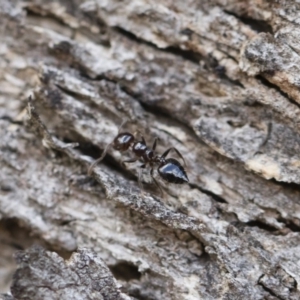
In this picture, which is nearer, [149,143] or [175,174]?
[175,174]

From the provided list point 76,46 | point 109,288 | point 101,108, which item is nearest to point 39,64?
point 76,46

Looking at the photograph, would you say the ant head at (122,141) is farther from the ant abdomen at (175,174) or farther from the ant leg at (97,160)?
the ant abdomen at (175,174)

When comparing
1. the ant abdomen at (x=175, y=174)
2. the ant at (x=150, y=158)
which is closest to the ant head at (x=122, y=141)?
the ant at (x=150, y=158)

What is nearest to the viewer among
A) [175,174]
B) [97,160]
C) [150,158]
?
[175,174]

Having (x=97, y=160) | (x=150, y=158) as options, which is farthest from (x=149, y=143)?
(x=97, y=160)

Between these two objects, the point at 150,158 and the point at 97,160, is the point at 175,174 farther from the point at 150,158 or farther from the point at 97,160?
the point at 97,160

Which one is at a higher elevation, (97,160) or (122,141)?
(122,141)

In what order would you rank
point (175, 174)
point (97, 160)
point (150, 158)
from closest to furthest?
point (175, 174) < point (97, 160) < point (150, 158)
